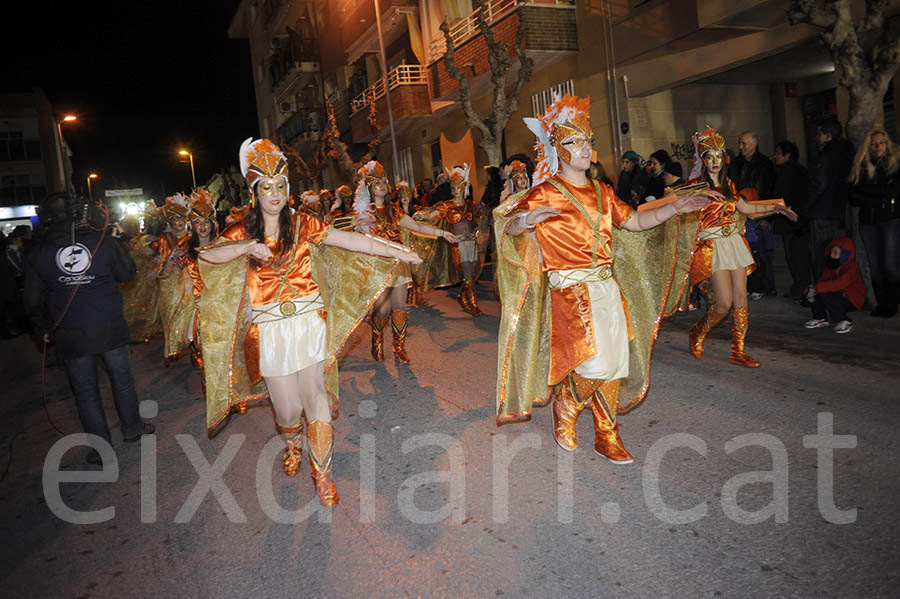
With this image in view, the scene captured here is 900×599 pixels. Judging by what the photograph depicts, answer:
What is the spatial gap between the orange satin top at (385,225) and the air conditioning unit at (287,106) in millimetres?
39110

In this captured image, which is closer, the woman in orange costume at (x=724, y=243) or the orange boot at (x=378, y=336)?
the woman in orange costume at (x=724, y=243)

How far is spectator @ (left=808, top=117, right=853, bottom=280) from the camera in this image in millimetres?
7910

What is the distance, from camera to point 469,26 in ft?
64.6

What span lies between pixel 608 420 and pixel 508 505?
3.14 ft

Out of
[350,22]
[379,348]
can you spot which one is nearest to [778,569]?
[379,348]

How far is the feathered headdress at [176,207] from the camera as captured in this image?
8344 mm

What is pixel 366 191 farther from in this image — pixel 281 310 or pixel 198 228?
pixel 281 310

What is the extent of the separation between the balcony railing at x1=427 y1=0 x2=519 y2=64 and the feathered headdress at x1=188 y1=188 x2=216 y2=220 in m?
10.3

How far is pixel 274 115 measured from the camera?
4944cm

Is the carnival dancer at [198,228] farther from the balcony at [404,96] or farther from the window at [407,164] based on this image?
the window at [407,164]

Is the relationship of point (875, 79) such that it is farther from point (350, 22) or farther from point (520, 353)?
point (350, 22)

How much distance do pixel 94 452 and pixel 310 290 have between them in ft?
9.51

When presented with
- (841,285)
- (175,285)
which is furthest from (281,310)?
(841,285)

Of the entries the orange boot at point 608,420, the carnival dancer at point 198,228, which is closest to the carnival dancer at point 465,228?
the carnival dancer at point 198,228
